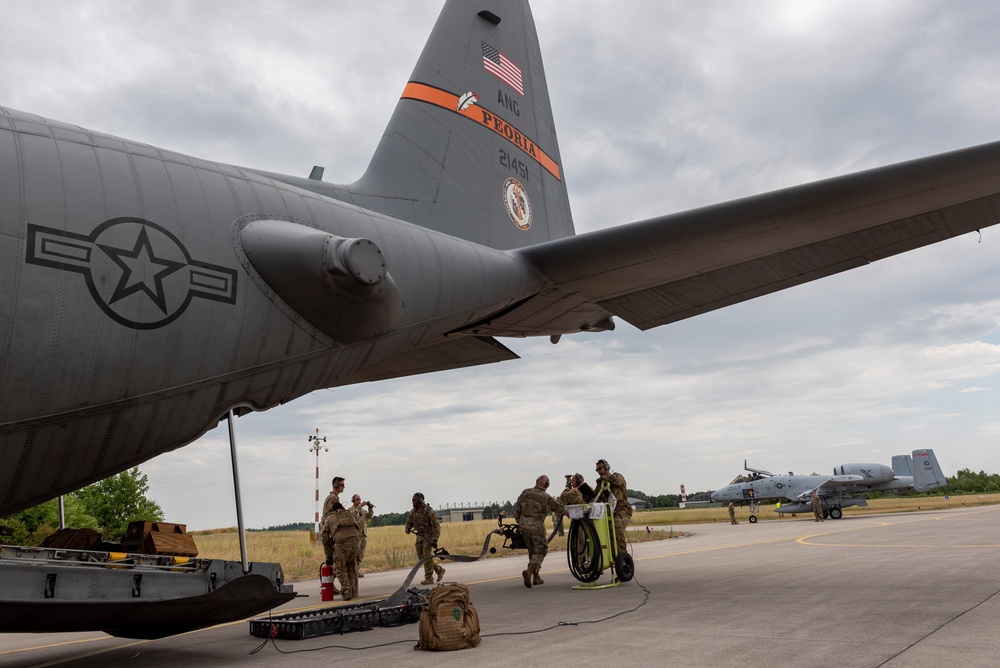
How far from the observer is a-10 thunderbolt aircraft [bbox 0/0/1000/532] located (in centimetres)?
497

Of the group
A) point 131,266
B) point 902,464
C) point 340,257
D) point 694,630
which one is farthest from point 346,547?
point 902,464

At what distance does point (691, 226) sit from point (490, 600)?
18.6 feet

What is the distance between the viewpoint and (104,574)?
5066 mm

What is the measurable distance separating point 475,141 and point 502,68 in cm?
162

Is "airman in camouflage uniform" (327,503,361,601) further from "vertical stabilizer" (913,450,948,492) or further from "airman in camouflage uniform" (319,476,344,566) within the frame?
"vertical stabilizer" (913,450,948,492)

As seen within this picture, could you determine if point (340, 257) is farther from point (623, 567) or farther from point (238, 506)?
point (623, 567)

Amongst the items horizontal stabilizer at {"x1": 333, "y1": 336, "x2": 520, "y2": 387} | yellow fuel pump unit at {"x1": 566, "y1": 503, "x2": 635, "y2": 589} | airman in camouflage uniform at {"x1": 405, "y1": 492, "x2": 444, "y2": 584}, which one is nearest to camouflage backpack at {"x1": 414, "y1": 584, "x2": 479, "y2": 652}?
yellow fuel pump unit at {"x1": 566, "y1": 503, "x2": 635, "y2": 589}

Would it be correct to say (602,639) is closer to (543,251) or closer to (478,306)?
(478,306)

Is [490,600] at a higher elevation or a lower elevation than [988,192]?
lower

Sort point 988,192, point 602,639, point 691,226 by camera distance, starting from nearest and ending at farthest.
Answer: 1. point 602,639
2. point 988,192
3. point 691,226

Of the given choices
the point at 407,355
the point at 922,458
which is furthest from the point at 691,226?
the point at 922,458

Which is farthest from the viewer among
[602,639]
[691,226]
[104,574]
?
[691,226]

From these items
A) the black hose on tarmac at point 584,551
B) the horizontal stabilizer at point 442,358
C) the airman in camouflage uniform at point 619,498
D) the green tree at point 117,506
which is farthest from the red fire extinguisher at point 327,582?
the green tree at point 117,506

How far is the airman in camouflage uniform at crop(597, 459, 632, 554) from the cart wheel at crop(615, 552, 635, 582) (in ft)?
0.68
